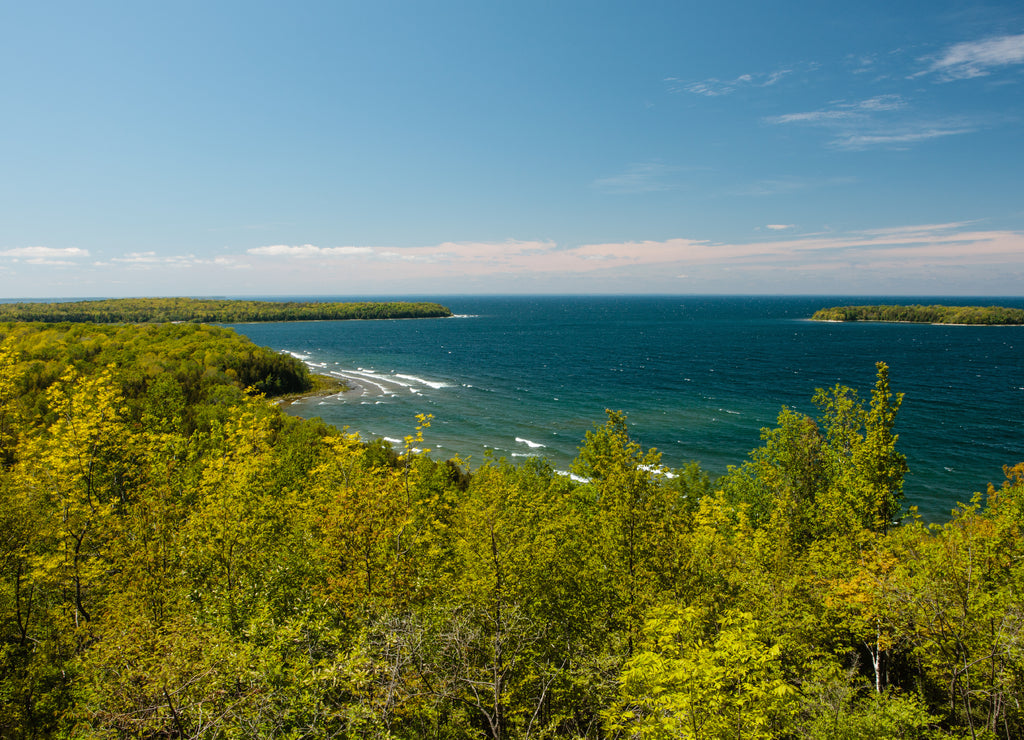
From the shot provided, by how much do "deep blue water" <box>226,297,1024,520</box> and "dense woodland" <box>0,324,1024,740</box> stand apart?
3449 centimetres

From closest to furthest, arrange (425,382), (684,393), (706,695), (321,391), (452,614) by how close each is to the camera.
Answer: (706,695) → (452,614) → (684,393) → (321,391) → (425,382)

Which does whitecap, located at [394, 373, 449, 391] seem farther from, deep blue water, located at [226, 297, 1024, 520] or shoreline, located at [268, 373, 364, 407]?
shoreline, located at [268, 373, 364, 407]

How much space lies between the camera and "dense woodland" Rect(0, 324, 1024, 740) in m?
10.4

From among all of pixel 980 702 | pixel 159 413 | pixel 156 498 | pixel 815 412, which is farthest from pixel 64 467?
pixel 815 412

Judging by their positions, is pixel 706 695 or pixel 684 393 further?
pixel 684 393

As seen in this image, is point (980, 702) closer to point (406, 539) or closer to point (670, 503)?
point (670, 503)

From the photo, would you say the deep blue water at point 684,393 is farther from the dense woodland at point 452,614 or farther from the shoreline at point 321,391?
the dense woodland at point 452,614

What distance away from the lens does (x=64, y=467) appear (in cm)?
1694

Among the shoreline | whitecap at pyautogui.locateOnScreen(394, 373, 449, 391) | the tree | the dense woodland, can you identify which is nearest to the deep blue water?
whitecap at pyautogui.locateOnScreen(394, 373, 449, 391)

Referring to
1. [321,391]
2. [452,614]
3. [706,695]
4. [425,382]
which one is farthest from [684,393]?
[706,695]

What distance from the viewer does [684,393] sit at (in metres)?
89.4

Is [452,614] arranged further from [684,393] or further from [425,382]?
[425,382]

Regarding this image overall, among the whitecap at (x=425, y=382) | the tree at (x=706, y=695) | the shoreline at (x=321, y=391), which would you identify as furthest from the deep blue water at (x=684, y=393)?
the tree at (x=706, y=695)

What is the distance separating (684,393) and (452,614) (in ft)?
269
